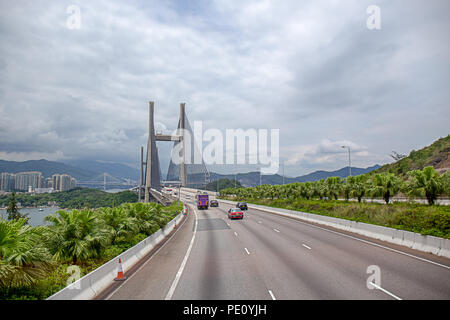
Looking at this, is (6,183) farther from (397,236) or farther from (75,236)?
(397,236)

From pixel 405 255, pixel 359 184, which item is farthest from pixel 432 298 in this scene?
pixel 359 184

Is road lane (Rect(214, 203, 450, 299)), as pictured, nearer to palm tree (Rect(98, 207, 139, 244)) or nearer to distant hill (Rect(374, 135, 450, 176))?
palm tree (Rect(98, 207, 139, 244))

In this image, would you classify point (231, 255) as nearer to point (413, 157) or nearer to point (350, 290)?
point (350, 290)

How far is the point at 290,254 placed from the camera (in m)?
14.9

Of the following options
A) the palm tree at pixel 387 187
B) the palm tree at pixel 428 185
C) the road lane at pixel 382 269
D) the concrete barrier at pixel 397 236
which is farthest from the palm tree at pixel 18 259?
the palm tree at pixel 387 187

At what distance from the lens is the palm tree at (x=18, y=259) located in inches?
321

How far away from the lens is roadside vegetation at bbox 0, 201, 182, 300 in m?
8.41

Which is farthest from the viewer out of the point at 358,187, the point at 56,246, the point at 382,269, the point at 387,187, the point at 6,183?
the point at 6,183

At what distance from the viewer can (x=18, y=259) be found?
8.17 meters

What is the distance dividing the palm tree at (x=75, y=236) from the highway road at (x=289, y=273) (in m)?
2.18

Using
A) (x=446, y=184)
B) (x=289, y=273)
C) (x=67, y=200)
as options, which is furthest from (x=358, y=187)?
(x=67, y=200)

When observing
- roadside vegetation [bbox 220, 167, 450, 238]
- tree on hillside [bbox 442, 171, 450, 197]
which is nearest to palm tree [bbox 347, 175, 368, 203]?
roadside vegetation [bbox 220, 167, 450, 238]

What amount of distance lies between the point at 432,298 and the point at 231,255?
29.3 ft

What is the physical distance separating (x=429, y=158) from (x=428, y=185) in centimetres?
4998
